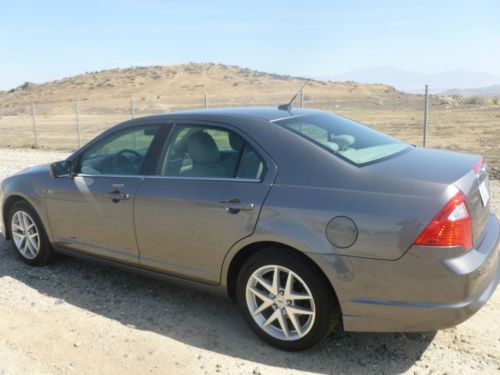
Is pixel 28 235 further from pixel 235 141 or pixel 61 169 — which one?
pixel 235 141

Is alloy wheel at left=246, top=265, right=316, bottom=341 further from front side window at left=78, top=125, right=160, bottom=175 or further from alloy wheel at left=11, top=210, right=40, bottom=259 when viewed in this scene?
alloy wheel at left=11, top=210, right=40, bottom=259

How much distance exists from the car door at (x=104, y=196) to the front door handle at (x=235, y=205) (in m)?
0.95

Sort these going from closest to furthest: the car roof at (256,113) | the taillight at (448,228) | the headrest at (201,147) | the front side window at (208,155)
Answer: the taillight at (448,228) < the front side window at (208,155) < the car roof at (256,113) < the headrest at (201,147)

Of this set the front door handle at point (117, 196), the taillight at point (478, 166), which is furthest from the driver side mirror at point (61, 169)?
the taillight at point (478, 166)

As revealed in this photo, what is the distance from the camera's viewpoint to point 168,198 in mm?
3793

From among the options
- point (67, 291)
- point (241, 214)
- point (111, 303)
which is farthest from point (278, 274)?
point (67, 291)

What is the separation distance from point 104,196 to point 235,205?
1.39 meters

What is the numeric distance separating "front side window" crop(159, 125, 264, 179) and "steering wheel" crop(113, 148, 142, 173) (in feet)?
1.19

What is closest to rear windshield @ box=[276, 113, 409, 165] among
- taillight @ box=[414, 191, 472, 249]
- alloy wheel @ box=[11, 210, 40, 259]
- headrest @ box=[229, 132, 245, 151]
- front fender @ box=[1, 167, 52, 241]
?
headrest @ box=[229, 132, 245, 151]

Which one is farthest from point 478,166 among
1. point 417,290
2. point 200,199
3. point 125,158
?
point 125,158

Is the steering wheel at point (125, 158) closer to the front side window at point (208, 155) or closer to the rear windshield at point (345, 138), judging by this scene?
the front side window at point (208, 155)

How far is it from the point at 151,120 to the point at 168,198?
776 mm

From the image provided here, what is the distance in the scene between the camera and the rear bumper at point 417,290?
9.16 feet

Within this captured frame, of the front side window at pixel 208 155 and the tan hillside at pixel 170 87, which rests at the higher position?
the tan hillside at pixel 170 87
